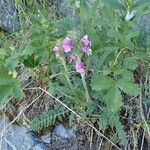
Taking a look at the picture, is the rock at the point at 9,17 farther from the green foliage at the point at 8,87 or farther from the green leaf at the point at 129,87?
the green leaf at the point at 129,87

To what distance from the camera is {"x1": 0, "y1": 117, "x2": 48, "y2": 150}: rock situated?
7.02 ft

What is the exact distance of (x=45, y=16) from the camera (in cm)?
263

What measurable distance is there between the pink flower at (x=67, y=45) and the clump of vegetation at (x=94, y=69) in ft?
0.17

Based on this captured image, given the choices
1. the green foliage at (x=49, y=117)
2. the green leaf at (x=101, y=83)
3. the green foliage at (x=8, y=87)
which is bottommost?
the green foliage at (x=49, y=117)

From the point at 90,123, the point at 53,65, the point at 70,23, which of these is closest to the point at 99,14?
the point at 70,23

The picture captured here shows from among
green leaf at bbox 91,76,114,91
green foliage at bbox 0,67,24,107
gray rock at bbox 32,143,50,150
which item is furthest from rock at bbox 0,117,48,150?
green leaf at bbox 91,76,114,91

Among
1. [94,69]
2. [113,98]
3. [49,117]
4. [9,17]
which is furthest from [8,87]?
[9,17]

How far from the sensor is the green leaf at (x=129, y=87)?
71.8 inches

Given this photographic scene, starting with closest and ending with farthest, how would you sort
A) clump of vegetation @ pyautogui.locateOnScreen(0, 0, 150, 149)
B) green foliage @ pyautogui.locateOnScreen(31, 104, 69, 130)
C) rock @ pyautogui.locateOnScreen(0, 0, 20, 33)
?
clump of vegetation @ pyautogui.locateOnScreen(0, 0, 150, 149), green foliage @ pyautogui.locateOnScreen(31, 104, 69, 130), rock @ pyautogui.locateOnScreen(0, 0, 20, 33)

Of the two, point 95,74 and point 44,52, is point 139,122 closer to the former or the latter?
point 95,74

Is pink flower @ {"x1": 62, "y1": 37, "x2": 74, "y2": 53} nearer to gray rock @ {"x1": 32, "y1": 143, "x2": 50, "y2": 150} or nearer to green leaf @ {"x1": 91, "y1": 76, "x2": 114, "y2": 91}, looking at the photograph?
green leaf @ {"x1": 91, "y1": 76, "x2": 114, "y2": 91}

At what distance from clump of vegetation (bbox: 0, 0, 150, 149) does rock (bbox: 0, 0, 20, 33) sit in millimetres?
677

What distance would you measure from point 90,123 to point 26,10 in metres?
1.01

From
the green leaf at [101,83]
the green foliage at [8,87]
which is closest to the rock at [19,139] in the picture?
the green foliage at [8,87]
